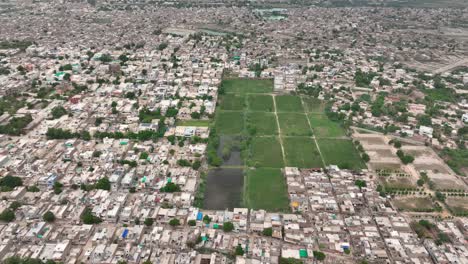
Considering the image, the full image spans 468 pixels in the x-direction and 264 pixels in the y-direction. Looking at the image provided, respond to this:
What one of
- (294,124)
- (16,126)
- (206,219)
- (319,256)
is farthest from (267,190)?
(16,126)

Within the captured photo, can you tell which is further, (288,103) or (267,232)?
(288,103)

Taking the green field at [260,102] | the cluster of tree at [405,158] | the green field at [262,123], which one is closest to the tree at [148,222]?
the green field at [262,123]

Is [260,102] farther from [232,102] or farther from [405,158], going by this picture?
[405,158]

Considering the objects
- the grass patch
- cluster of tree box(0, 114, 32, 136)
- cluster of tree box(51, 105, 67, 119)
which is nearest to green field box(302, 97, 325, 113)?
the grass patch

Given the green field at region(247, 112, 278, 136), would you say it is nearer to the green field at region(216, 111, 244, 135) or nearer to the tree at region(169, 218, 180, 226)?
the green field at region(216, 111, 244, 135)

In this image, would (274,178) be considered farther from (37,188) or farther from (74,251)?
(37,188)

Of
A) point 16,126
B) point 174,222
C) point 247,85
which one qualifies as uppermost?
point 247,85

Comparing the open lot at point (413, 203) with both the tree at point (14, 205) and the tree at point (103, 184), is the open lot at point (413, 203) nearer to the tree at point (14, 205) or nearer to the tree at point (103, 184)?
the tree at point (103, 184)
